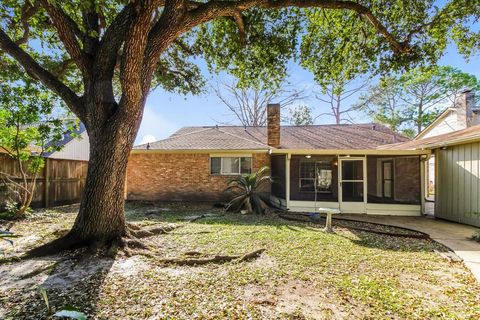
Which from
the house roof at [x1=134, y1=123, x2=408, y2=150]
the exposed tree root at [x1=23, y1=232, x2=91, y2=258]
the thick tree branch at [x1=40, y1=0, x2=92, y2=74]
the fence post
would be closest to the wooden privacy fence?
the fence post

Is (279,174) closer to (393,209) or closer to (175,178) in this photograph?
(393,209)

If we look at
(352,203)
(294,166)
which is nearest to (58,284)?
(294,166)

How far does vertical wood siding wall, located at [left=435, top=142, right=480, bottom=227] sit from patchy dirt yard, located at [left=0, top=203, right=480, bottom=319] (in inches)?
113

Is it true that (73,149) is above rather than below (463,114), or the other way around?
below

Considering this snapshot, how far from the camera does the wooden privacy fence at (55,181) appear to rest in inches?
329

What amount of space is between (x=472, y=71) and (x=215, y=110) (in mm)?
23207

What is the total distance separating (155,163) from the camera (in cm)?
1251

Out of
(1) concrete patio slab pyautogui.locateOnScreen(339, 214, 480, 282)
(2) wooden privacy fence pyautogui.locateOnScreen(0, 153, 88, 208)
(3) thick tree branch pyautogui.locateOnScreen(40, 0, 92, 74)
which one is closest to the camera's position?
(3) thick tree branch pyautogui.locateOnScreen(40, 0, 92, 74)

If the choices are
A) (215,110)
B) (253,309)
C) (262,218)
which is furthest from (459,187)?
(215,110)

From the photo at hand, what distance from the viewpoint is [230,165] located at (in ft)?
40.0

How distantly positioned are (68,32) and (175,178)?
Result: 826 cm

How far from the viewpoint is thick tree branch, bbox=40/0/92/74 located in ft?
15.2

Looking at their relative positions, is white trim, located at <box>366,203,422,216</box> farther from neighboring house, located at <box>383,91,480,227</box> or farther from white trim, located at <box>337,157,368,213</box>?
neighboring house, located at <box>383,91,480,227</box>

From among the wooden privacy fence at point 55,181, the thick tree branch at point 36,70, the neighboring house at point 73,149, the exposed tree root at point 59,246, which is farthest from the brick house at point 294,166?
the exposed tree root at point 59,246
